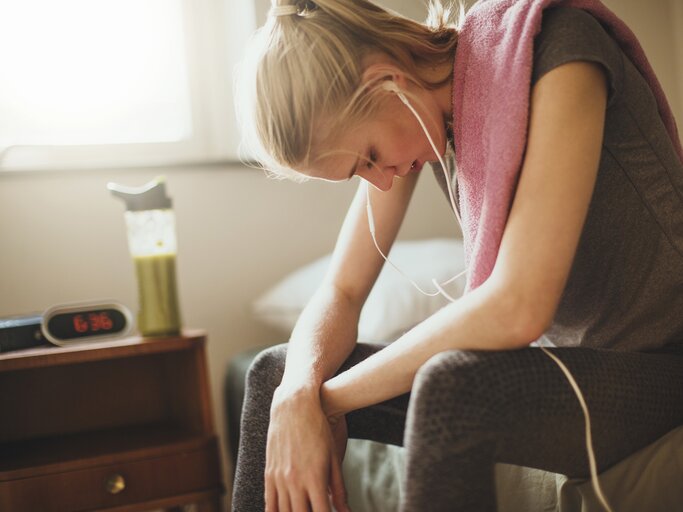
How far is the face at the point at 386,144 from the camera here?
832 millimetres

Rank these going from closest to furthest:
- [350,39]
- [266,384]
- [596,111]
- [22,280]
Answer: [596,111] → [350,39] → [266,384] → [22,280]

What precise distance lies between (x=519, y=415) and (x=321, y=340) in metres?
0.37

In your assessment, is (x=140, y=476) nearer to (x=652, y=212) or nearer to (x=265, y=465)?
(x=265, y=465)

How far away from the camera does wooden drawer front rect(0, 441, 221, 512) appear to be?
1114mm

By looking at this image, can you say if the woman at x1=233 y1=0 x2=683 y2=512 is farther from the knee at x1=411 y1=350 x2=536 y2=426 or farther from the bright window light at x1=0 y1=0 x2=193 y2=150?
the bright window light at x1=0 y1=0 x2=193 y2=150

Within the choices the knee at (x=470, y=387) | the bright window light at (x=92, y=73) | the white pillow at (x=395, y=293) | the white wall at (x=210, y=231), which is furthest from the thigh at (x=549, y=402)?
the bright window light at (x=92, y=73)

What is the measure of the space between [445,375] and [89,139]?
1323 mm

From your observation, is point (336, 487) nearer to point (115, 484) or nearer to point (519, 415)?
point (519, 415)

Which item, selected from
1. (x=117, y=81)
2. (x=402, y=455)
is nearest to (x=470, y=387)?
(x=402, y=455)

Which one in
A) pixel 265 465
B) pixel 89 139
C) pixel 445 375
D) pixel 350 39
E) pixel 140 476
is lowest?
pixel 140 476

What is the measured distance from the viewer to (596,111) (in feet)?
2.32

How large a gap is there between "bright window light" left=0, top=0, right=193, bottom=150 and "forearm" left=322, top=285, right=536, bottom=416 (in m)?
1.13

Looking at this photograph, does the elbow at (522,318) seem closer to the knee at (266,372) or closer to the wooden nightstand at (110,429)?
the knee at (266,372)

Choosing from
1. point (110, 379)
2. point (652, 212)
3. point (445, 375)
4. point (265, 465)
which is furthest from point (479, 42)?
point (110, 379)
